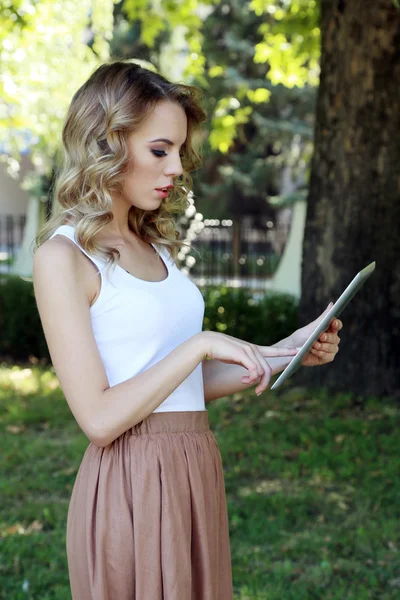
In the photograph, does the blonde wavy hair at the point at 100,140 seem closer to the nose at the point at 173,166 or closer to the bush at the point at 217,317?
the nose at the point at 173,166

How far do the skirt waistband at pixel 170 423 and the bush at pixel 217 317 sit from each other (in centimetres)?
667

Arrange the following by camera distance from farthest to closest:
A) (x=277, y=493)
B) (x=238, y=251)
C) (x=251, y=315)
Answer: (x=238, y=251)
(x=251, y=315)
(x=277, y=493)

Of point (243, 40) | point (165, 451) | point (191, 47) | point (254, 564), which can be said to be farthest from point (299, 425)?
point (243, 40)

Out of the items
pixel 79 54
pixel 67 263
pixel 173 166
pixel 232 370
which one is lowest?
pixel 232 370

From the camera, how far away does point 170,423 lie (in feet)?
6.42

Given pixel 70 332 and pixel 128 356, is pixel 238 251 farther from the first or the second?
pixel 70 332

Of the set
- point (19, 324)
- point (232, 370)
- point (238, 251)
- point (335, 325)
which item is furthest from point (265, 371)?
point (238, 251)

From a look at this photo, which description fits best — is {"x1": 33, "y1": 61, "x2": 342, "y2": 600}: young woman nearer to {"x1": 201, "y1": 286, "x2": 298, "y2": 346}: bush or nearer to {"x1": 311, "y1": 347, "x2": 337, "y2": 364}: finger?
{"x1": 311, "y1": 347, "x2": 337, "y2": 364}: finger

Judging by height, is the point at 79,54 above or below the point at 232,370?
above

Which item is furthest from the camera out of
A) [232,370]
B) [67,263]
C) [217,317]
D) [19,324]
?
[19,324]

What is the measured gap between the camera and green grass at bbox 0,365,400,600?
379 centimetres

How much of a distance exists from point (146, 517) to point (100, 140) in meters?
0.88

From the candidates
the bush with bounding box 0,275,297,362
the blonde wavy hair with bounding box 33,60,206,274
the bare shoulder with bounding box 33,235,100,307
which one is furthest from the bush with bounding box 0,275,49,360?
the bare shoulder with bounding box 33,235,100,307

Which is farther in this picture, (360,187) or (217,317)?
(217,317)
